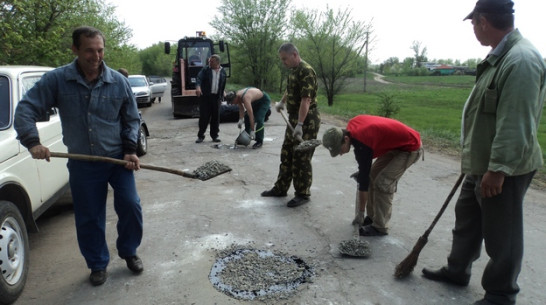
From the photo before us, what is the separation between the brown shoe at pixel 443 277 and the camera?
312cm

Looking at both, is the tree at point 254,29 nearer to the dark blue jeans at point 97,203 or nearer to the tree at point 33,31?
the tree at point 33,31

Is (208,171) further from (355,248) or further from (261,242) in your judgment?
(355,248)

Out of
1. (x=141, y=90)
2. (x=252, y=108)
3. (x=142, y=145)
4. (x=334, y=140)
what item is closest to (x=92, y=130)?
(x=334, y=140)

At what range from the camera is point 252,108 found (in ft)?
28.6

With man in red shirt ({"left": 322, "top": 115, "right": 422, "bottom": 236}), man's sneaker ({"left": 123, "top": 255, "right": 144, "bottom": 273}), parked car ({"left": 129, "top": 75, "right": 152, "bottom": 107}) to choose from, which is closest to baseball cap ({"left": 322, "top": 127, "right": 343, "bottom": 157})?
man in red shirt ({"left": 322, "top": 115, "right": 422, "bottom": 236})

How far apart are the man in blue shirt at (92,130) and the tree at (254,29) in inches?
975

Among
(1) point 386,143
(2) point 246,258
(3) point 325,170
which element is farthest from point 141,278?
(3) point 325,170

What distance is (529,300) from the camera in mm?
2930

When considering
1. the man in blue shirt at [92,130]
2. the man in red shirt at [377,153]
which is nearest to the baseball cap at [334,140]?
the man in red shirt at [377,153]

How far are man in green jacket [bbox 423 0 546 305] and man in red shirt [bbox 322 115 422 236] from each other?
37.4 inches

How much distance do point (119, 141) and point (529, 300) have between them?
3.37 metres

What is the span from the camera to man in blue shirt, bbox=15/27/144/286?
9.25 feet

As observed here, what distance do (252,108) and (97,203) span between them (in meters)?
5.88

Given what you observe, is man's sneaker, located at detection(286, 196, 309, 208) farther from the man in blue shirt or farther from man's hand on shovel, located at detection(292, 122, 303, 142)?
the man in blue shirt
